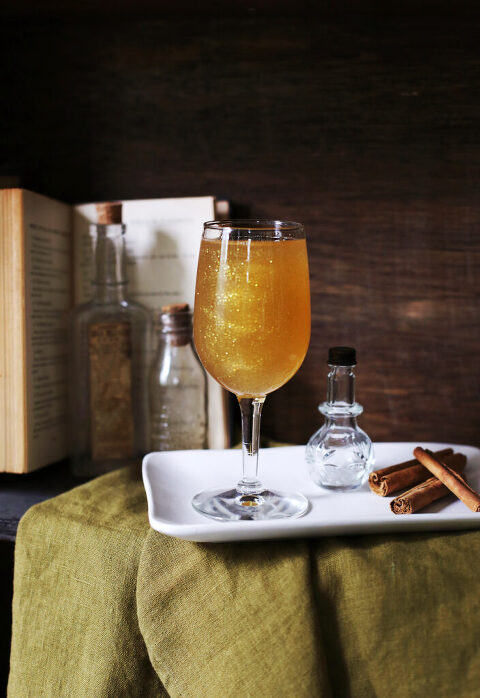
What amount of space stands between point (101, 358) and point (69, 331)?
75 mm

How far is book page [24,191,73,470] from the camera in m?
0.86

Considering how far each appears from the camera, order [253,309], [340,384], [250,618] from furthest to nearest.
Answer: [340,384], [253,309], [250,618]

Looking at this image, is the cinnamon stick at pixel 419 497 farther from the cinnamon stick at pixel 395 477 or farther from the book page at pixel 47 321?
the book page at pixel 47 321

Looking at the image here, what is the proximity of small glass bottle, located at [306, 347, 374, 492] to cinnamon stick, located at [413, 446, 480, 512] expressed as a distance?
68 mm

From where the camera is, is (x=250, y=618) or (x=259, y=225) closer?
(x=250, y=618)

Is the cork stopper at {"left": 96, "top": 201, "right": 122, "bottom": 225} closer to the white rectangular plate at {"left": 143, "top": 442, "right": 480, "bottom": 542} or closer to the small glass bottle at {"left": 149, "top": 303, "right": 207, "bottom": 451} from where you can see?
the small glass bottle at {"left": 149, "top": 303, "right": 207, "bottom": 451}

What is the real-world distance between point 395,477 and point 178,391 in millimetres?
370

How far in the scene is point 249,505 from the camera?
0.67 metres

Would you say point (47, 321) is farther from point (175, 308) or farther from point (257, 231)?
point (257, 231)

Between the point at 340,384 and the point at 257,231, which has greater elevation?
the point at 257,231

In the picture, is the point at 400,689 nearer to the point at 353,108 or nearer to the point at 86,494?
the point at 86,494

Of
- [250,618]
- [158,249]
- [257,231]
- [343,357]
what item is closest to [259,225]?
[257,231]

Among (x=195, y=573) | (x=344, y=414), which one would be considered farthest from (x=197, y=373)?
(x=195, y=573)

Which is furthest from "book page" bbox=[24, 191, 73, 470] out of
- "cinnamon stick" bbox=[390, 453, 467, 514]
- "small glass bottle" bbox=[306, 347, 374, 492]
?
"cinnamon stick" bbox=[390, 453, 467, 514]
